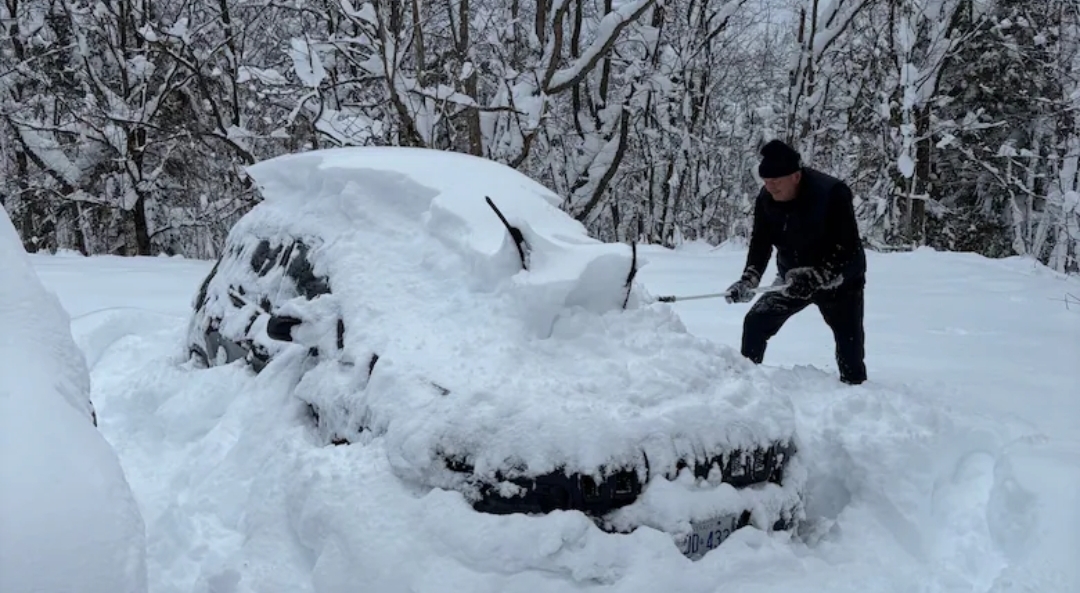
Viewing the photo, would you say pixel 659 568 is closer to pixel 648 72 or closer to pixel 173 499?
pixel 173 499

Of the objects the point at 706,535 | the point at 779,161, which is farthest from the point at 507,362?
the point at 779,161

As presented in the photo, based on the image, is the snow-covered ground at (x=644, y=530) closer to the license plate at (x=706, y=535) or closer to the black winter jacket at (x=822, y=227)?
the license plate at (x=706, y=535)

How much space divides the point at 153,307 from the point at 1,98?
11866 mm

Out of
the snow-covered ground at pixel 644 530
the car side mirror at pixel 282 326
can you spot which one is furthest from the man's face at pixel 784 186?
the car side mirror at pixel 282 326

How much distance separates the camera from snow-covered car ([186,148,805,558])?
2656mm

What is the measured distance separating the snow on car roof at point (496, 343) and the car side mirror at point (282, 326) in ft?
0.16

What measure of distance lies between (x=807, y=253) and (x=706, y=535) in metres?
2.41

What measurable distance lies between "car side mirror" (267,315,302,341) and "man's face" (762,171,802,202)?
2.64m

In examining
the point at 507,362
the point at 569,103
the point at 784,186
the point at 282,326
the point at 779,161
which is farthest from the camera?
the point at 569,103

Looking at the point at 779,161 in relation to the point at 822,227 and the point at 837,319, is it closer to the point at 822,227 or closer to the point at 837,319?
the point at 822,227

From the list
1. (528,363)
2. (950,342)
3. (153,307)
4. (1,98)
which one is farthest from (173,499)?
(1,98)

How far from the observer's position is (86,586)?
1.64m

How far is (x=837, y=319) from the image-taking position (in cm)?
474

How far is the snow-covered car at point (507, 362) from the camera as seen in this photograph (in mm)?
2656
